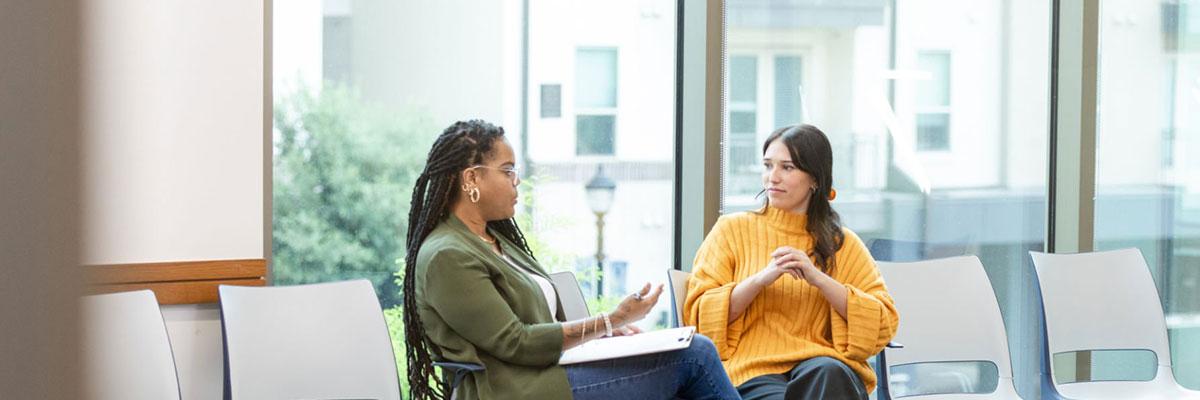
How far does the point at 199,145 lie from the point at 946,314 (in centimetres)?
230

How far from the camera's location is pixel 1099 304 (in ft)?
12.7

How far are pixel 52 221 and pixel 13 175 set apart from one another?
1 centimetres

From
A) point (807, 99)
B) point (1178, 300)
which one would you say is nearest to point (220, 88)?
point (807, 99)

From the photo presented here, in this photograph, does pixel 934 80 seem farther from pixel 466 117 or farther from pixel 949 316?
pixel 466 117

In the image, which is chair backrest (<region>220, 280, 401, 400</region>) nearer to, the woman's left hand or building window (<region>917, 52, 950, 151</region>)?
the woman's left hand

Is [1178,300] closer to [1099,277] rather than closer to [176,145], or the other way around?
[1099,277]

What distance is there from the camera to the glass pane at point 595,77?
3734 mm

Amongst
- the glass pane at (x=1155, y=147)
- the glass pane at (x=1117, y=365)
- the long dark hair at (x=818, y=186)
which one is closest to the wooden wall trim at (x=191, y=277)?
the long dark hair at (x=818, y=186)

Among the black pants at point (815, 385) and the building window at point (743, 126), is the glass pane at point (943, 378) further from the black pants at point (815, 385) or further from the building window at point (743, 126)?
the black pants at point (815, 385)

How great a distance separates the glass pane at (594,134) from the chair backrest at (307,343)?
0.95 m

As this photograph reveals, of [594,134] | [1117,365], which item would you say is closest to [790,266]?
[594,134]

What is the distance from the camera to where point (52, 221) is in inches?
9.6

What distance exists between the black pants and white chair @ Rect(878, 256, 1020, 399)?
2.09ft

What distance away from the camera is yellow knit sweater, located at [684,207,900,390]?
3039 millimetres
